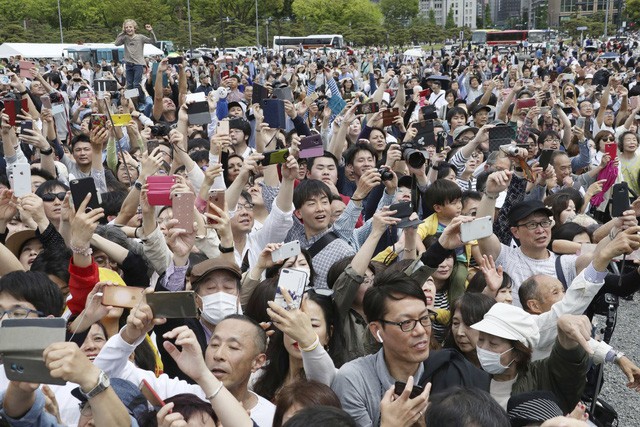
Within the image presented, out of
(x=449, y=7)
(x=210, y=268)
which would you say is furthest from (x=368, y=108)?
(x=449, y=7)

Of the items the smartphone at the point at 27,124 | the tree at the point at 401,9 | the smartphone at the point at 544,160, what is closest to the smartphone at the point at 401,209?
the smartphone at the point at 544,160

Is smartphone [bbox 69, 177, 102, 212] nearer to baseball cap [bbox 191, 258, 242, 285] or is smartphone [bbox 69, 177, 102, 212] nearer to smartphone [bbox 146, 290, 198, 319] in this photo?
baseball cap [bbox 191, 258, 242, 285]

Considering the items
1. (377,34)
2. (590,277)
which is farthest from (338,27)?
(590,277)

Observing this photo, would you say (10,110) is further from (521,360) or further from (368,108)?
(521,360)

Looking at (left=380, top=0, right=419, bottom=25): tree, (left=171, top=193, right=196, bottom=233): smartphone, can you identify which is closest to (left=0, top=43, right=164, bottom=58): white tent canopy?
(left=171, top=193, right=196, bottom=233): smartphone

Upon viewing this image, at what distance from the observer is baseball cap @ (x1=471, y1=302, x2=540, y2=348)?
3.57 meters

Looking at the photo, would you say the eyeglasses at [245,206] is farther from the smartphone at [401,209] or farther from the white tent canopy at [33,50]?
the white tent canopy at [33,50]

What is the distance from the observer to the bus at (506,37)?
61.2 metres

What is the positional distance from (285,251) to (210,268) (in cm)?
41

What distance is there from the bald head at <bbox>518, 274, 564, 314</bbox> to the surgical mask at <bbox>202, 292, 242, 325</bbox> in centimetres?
167

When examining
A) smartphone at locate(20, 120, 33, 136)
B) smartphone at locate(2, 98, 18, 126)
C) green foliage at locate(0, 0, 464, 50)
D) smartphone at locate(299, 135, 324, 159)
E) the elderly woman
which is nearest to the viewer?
the elderly woman

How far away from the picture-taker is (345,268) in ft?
14.1

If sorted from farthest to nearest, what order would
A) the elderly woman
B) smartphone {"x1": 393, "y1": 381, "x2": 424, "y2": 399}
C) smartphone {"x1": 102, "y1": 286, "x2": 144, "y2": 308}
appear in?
1. the elderly woman
2. smartphone {"x1": 102, "y1": 286, "x2": 144, "y2": 308}
3. smartphone {"x1": 393, "y1": 381, "x2": 424, "y2": 399}

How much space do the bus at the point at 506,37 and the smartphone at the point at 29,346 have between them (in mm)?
61839
